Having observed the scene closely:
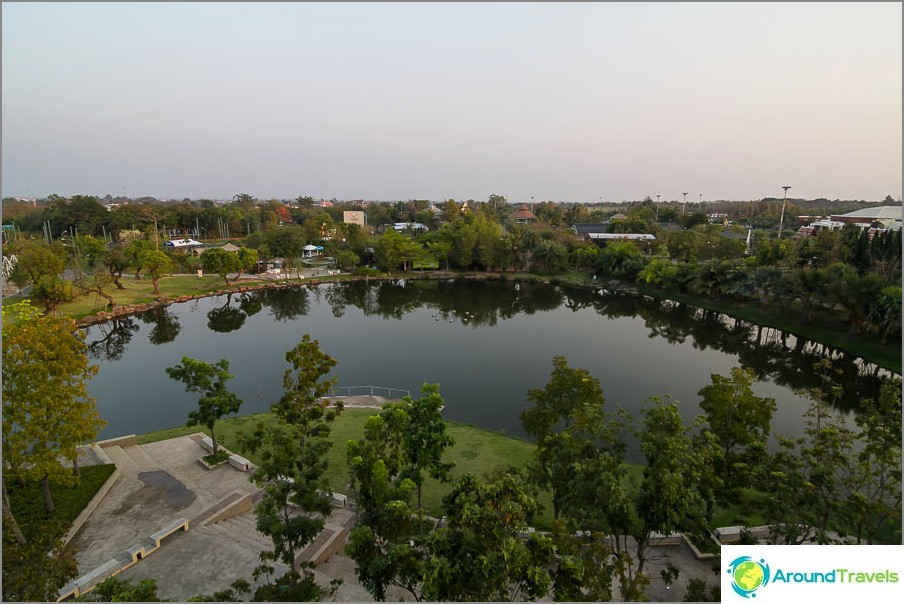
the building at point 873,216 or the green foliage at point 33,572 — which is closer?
the green foliage at point 33,572

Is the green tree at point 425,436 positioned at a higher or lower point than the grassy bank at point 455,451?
higher

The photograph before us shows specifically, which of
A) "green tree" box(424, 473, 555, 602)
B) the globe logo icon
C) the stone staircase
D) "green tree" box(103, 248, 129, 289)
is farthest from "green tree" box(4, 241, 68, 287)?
the globe logo icon

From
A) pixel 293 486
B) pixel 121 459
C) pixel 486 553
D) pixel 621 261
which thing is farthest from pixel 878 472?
pixel 621 261

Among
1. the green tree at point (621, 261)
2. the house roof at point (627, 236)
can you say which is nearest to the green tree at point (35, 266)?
the green tree at point (621, 261)

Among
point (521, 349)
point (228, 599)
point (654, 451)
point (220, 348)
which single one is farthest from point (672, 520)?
point (220, 348)

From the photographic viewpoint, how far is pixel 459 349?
78.7 feet

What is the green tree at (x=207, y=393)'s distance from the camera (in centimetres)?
1227

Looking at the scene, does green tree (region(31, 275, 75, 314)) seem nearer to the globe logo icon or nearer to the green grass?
the green grass

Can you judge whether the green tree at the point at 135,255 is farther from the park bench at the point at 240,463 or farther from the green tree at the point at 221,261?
the park bench at the point at 240,463

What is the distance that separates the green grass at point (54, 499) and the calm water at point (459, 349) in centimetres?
438

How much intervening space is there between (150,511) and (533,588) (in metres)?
9.38

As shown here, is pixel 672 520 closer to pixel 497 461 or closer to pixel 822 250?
pixel 497 461

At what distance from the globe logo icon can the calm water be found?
9.74 metres

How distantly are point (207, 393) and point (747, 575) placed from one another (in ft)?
42.2
